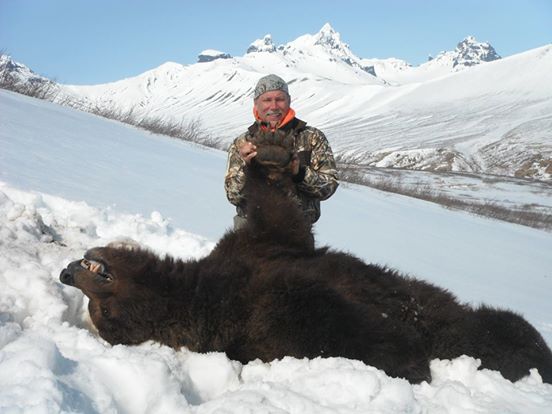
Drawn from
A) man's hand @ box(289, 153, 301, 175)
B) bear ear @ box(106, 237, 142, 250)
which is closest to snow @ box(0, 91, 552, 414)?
bear ear @ box(106, 237, 142, 250)

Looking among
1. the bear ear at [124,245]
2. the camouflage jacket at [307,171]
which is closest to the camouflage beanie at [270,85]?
the camouflage jacket at [307,171]

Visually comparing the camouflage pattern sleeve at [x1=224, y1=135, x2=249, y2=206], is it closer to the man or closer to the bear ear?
the man

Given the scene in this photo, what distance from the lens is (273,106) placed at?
4.07 meters

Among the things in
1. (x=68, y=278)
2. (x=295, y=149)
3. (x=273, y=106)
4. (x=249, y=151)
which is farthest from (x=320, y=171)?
(x=68, y=278)

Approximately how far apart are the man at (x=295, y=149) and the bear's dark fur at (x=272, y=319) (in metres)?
1.37

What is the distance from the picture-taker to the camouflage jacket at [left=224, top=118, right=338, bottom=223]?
3.82m

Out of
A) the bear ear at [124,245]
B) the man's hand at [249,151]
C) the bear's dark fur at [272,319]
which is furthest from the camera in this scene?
the man's hand at [249,151]

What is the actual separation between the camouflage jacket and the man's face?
0.10m

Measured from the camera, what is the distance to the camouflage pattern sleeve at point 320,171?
3.78m

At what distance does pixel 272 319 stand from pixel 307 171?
170cm

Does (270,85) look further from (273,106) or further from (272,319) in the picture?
(272,319)

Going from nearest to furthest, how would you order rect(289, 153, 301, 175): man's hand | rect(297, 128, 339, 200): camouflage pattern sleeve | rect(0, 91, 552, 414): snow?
1. rect(0, 91, 552, 414): snow
2. rect(289, 153, 301, 175): man's hand
3. rect(297, 128, 339, 200): camouflage pattern sleeve

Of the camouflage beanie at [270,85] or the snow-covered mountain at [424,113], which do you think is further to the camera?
the snow-covered mountain at [424,113]

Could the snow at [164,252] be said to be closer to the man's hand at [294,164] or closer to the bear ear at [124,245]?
the bear ear at [124,245]
